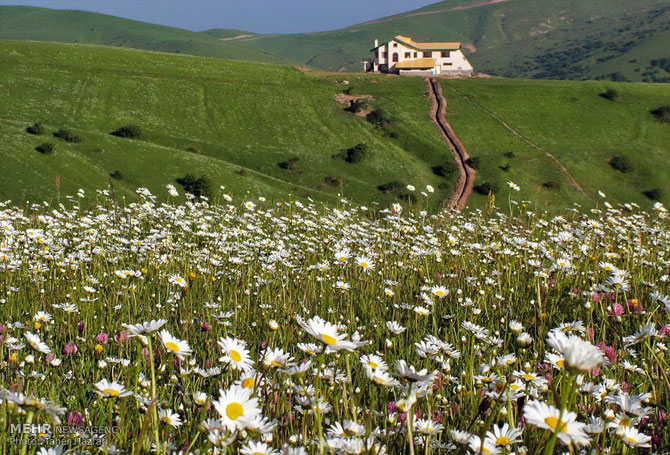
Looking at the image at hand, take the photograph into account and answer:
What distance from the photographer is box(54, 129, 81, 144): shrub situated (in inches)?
1710

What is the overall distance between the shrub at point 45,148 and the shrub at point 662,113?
3075 inches

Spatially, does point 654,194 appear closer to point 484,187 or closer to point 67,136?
point 484,187

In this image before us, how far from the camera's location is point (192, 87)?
67.0 m

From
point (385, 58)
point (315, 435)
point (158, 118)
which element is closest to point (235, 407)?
point (315, 435)

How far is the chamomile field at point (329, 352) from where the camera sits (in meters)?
1.76

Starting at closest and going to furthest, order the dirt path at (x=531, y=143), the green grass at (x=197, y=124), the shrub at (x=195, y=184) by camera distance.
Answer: the shrub at (x=195, y=184), the green grass at (x=197, y=124), the dirt path at (x=531, y=143)

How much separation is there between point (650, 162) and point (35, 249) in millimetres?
70316

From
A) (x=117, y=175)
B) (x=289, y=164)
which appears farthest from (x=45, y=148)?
(x=289, y=164)

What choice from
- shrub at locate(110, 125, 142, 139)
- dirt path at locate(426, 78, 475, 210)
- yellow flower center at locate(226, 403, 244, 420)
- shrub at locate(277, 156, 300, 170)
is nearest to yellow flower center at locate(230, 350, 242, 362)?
yellow flower center at locate(226, 403, 244, 420)

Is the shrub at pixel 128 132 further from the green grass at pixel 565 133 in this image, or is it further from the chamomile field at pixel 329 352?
the chamomile field at pixel 329 352

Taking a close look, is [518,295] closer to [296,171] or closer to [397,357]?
[397,357]

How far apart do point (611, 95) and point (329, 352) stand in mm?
89025

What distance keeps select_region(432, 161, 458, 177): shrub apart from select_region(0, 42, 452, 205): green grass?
138 cm

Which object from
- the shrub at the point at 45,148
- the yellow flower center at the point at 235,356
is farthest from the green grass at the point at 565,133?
the yellow flower center at the point at 235,356
